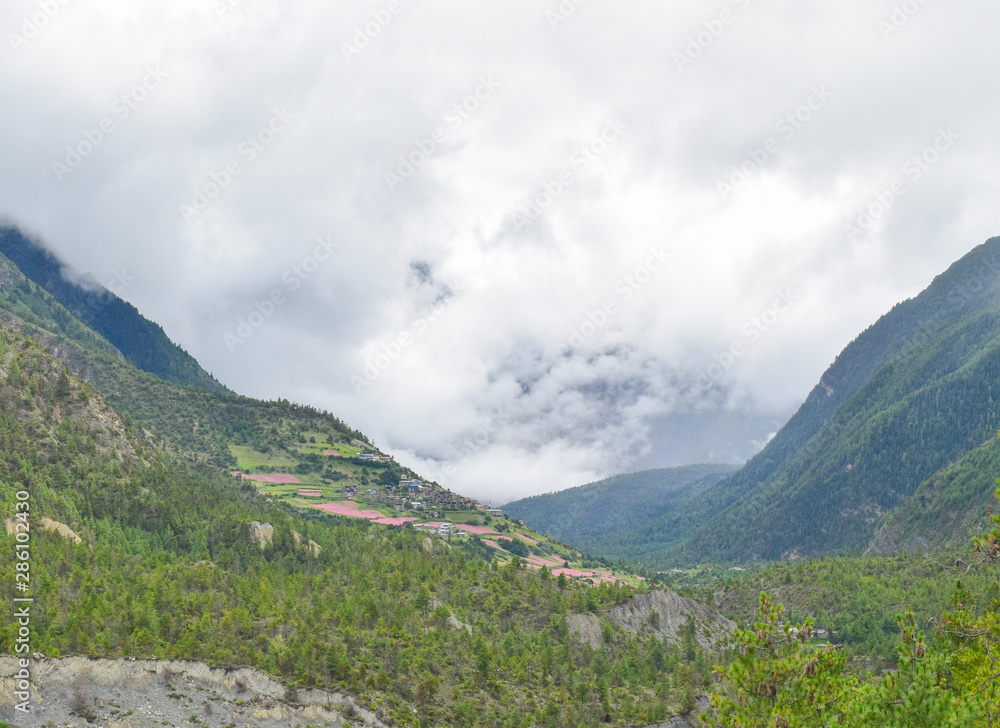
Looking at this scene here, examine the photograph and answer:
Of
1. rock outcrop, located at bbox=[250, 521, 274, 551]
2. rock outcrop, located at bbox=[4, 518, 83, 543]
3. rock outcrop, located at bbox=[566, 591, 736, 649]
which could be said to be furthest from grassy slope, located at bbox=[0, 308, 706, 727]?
rock outcrop, located at bbox=[566, 591, 736, 649]

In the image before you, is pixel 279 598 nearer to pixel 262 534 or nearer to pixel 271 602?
pixel 271 602

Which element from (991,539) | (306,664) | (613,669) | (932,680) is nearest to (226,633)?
(306,664)

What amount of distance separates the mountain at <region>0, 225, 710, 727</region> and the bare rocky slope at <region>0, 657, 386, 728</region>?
1.41 ft

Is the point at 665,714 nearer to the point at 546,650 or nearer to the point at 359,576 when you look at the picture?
the point at 546,650

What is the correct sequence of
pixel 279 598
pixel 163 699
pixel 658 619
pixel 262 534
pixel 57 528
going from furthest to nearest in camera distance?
1. pixel 658 619
2. pixel 262 534
3. pixel 57 528
4. pixel 279 598
5. pixel 163 699

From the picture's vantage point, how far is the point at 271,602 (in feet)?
362

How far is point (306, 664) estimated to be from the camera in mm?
92812

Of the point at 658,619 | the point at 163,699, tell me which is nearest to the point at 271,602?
the point at 163,699

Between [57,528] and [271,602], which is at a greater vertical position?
[57,528]

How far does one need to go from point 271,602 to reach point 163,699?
28.7 m

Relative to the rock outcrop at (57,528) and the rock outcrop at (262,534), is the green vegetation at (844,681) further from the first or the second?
the rock outcrop at (262,534)

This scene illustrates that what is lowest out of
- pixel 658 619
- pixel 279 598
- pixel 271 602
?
pixel 658 619

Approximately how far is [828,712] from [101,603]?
8536cm

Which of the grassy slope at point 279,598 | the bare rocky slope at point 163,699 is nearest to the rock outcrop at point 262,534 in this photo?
the grassy slope at point 279,598
